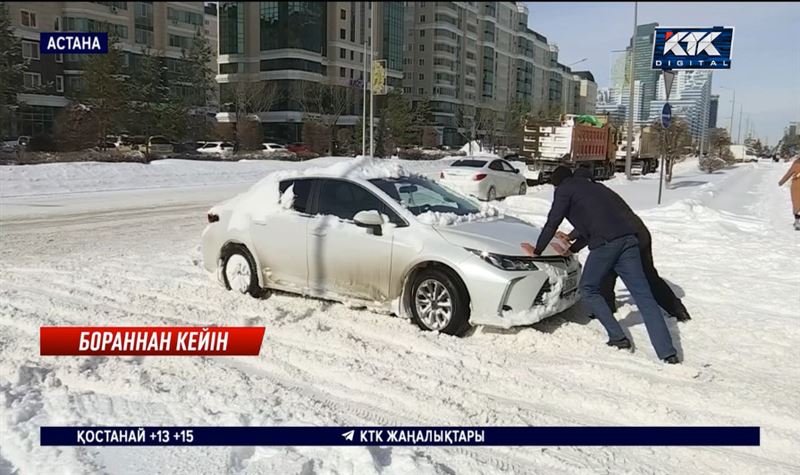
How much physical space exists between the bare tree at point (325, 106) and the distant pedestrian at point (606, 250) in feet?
148

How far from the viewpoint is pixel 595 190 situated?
528cm

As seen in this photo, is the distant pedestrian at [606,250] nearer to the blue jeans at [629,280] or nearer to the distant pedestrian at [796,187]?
the blue jeans at [629,280]

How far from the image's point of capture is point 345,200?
250 inches

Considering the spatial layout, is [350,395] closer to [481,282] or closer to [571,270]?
[481,282]

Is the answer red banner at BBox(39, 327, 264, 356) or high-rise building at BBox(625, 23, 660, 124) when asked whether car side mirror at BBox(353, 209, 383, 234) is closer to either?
red banner at BBox(39, 327, 264, 356)

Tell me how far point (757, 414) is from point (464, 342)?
2.21 metres

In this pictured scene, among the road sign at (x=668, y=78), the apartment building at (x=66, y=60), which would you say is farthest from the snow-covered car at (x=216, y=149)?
the road sign at (x=668, y=78)

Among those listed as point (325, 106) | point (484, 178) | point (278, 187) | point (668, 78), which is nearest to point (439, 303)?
point (278, 187)

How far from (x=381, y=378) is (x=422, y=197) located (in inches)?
93.7

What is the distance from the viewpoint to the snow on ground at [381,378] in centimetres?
348

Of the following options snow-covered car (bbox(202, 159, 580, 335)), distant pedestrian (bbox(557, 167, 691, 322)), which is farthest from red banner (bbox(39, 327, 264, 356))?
distant pedestrian (bbox(557, 167, 691, 322))

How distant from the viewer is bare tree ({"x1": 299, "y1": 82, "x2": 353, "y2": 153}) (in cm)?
5050

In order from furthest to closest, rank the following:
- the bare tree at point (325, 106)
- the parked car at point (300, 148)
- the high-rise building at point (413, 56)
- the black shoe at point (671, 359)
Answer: the bare tree at point (325, 106), the parked car at point (300, 148), the high-rise building at point (413, 56), the black shoe at point (671, 359)

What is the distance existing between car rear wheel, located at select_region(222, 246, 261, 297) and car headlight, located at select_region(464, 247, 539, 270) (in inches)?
102
